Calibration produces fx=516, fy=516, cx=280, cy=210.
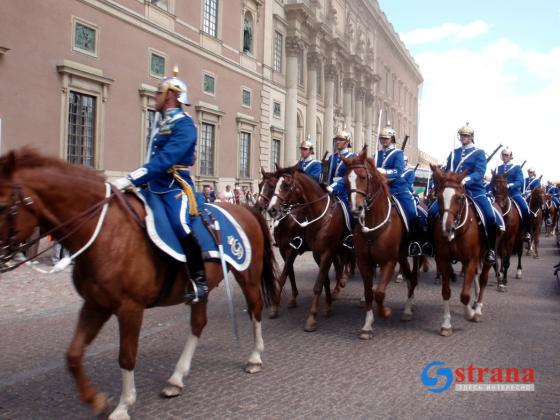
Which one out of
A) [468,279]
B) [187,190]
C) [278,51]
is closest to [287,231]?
[468,279]

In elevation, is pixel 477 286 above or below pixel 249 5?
below

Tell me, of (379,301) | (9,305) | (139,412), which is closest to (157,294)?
(139,412)

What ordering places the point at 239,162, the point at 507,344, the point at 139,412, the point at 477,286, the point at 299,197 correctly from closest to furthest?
1. the point at 139,412
2. the point at 507,344
3. the point at 299,197
4. the point at 477,286
5. the point at 239,162

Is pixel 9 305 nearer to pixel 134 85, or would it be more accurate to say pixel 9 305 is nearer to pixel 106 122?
pixel 106 122

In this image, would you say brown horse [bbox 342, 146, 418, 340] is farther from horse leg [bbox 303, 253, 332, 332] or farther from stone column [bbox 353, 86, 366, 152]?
stone column [bbox 353, 86, 366, 152]

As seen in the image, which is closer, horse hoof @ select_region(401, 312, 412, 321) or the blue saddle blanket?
the blue saddle blanket

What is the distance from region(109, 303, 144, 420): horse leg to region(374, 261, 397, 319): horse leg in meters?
3.52

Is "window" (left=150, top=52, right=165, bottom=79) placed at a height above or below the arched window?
below

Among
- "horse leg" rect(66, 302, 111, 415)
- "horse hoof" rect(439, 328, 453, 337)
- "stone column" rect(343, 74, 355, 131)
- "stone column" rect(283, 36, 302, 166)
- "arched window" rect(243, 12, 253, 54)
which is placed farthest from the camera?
"stone column" rect(343, 74, 355, 131)

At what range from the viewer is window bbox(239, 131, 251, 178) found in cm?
2814

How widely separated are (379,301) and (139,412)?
137 inches

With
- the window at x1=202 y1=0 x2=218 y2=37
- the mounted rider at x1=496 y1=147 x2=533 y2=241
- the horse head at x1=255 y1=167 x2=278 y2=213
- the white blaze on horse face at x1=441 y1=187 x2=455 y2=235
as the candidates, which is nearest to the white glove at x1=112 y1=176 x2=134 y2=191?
the horse head at x1=255 y1=167 x2=278 y2=213

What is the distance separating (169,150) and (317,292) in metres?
3.62

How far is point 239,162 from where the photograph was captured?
91.1 feet
